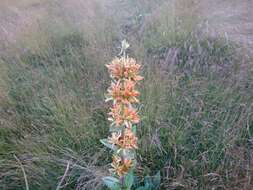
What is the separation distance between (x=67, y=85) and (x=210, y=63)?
3.49ft

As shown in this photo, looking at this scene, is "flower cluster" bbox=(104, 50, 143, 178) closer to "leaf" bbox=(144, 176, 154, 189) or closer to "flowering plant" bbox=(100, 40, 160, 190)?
"flowering plant" bbox=(100, 40, 160, 190)

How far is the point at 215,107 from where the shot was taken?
7.13 ft

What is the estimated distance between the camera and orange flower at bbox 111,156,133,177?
1.49 meters

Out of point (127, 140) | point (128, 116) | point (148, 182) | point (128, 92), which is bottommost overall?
point (148, 182)

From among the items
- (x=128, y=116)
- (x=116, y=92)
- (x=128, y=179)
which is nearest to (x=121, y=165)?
(x=128, y=179)

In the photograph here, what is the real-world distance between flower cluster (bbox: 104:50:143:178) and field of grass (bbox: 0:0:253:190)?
276mm

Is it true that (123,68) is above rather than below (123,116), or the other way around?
above

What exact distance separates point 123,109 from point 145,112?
72 centimetres

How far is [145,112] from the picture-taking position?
2.11 meters

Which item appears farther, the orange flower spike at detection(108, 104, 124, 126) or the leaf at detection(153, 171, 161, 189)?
the leaf at detection(153, 171, 161, 189)

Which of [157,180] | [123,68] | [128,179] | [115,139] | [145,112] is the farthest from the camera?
[145,112]

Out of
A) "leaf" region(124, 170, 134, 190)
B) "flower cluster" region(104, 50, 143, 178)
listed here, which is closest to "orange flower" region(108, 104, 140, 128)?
"flower cluster" region(104, 50, 143, 178)

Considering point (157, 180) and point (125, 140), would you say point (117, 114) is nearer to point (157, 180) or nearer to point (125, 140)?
point (125, 140)

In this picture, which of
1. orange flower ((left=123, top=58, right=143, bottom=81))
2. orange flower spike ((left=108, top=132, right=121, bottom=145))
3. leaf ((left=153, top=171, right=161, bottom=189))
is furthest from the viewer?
leaf ((left=153, top=171, right=161, bottom=189))
